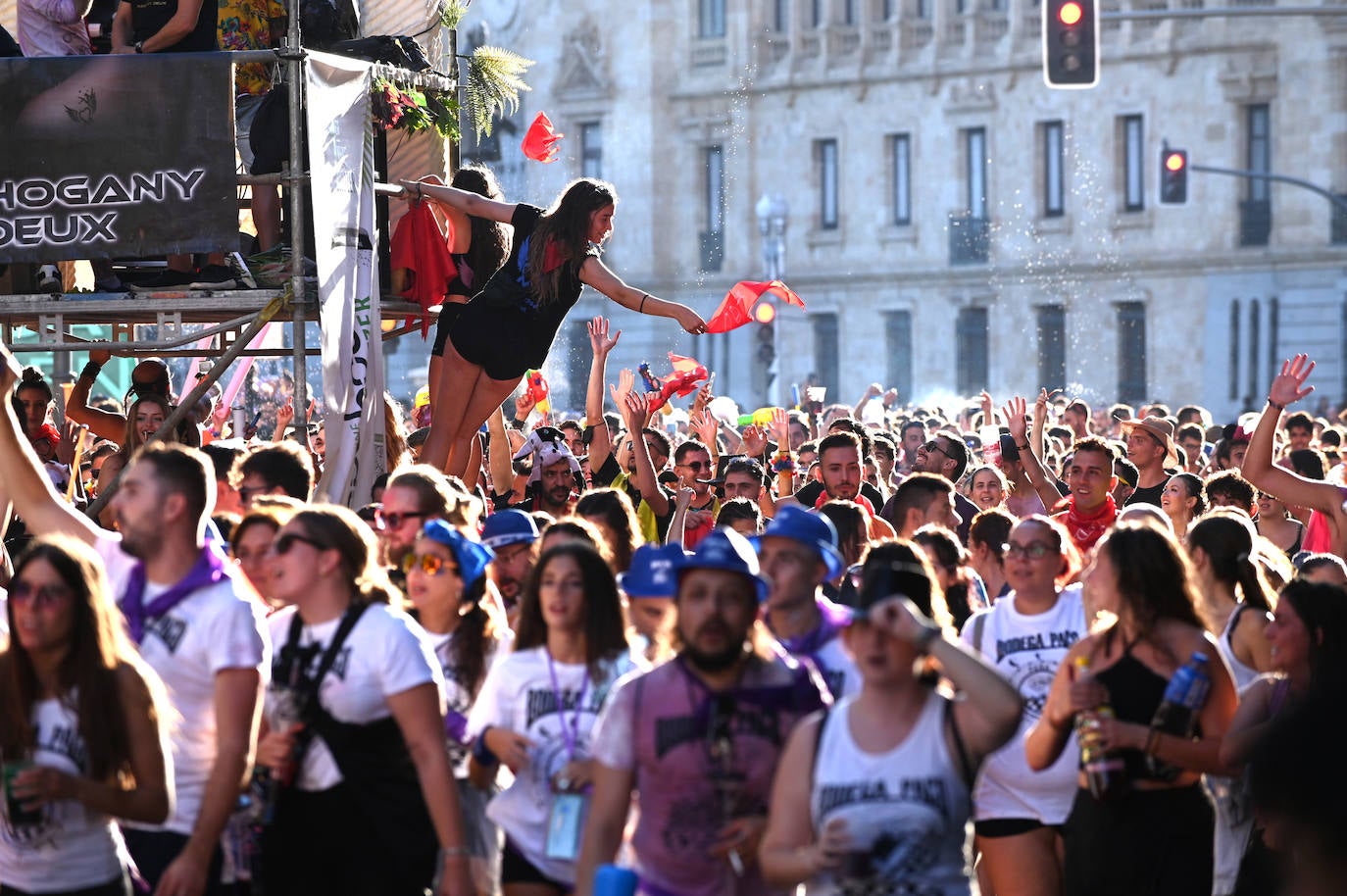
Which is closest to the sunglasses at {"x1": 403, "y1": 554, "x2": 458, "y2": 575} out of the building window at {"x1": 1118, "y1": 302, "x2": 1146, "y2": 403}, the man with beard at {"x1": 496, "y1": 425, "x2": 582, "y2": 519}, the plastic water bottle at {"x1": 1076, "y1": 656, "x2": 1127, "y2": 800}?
the plastic water bottle at {"x1": 1076, "y1": 656, "x2": 1127, "y2": 800}

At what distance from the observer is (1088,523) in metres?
9.65

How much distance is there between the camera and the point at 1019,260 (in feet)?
156

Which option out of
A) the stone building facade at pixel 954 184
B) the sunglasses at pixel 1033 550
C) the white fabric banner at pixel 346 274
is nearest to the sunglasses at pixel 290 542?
the sunglasses at pixel 1033 550

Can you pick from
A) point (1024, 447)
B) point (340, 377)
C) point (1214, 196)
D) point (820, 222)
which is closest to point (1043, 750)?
point (340, 377)

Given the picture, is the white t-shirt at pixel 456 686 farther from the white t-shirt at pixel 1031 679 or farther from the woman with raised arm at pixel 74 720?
the white t-shirt at pixel 1031 679

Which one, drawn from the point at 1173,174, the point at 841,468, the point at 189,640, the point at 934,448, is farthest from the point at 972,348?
the point at 189,640

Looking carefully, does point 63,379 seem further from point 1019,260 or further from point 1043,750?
point 1019,260

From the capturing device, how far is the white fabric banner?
8.97 m

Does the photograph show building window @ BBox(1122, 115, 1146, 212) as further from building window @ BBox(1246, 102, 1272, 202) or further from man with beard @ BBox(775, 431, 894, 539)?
man with beard @ BBox(775, 431, 894, 539)

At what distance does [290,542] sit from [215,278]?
4228 mm

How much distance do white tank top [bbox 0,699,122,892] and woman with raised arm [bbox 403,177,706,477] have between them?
14.6ft

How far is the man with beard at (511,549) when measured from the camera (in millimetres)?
6816

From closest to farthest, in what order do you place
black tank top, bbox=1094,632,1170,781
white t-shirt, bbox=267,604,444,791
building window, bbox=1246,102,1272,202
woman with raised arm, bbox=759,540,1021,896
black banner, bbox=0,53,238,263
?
1. woman with raised arm, bbox=759,540,1021,896
2. white t-shirt, bbox=267,604,444,791
3. black tank top, bbox=1094,632,1170,781
4. black banner, bbox=0,53,238,263
5. building window, bbox=1246,102,1272,202

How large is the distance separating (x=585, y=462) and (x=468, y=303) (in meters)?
4.16
